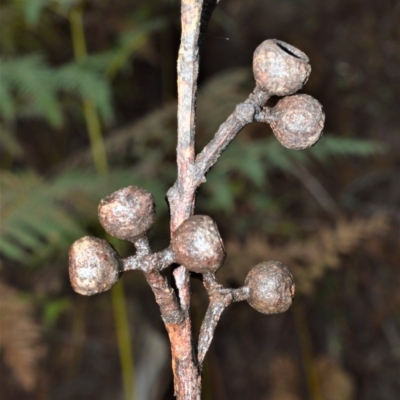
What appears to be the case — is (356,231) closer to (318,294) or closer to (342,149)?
(342,149)

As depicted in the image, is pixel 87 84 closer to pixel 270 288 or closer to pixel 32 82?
pixel 32 82

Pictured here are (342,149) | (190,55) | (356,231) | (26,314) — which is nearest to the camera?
(190,55)

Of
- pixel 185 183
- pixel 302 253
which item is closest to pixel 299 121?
pixel 185 183

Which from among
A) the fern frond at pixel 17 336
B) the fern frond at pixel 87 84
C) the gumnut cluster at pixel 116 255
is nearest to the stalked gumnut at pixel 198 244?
the gumnut cluster at pixel 116 255

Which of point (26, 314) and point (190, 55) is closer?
point (190, 55)

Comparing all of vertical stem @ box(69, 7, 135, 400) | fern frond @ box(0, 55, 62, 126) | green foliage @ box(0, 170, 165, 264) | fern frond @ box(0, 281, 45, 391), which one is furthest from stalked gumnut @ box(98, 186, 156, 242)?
fern frond @ box(0, 55, 62, 126)

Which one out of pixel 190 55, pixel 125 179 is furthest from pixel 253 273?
pixel 125 179
